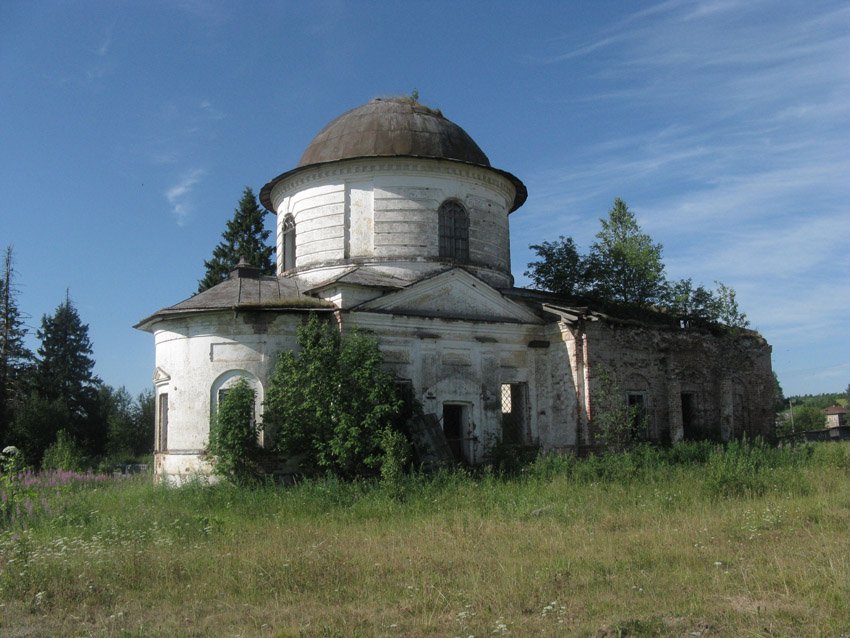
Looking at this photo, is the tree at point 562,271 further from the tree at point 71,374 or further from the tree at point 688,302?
the tree at point 71,374

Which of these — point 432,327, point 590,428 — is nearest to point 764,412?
point 590,428

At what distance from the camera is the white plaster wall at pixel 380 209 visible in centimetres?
1870

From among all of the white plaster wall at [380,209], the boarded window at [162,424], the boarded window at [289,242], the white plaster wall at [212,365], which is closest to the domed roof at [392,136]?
the white plaster wall at [380,209]

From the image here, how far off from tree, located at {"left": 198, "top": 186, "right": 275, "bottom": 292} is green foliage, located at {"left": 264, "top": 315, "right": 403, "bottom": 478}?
20583 mm

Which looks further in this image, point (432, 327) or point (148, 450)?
point (148, 450)

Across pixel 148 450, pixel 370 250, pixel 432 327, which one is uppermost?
pixel 370 250

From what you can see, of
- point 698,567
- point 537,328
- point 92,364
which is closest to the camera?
point 698,567

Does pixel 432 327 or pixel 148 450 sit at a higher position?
pixel 432 327

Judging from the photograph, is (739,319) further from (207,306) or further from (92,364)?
(92,364)

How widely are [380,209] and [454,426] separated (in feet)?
18.3

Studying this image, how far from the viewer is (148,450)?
156 feet

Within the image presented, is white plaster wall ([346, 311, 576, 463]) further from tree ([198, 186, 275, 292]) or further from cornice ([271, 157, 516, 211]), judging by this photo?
tree ([198, 186, 275, 292])

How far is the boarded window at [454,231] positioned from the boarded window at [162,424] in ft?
24.7

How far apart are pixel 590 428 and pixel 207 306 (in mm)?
8967
